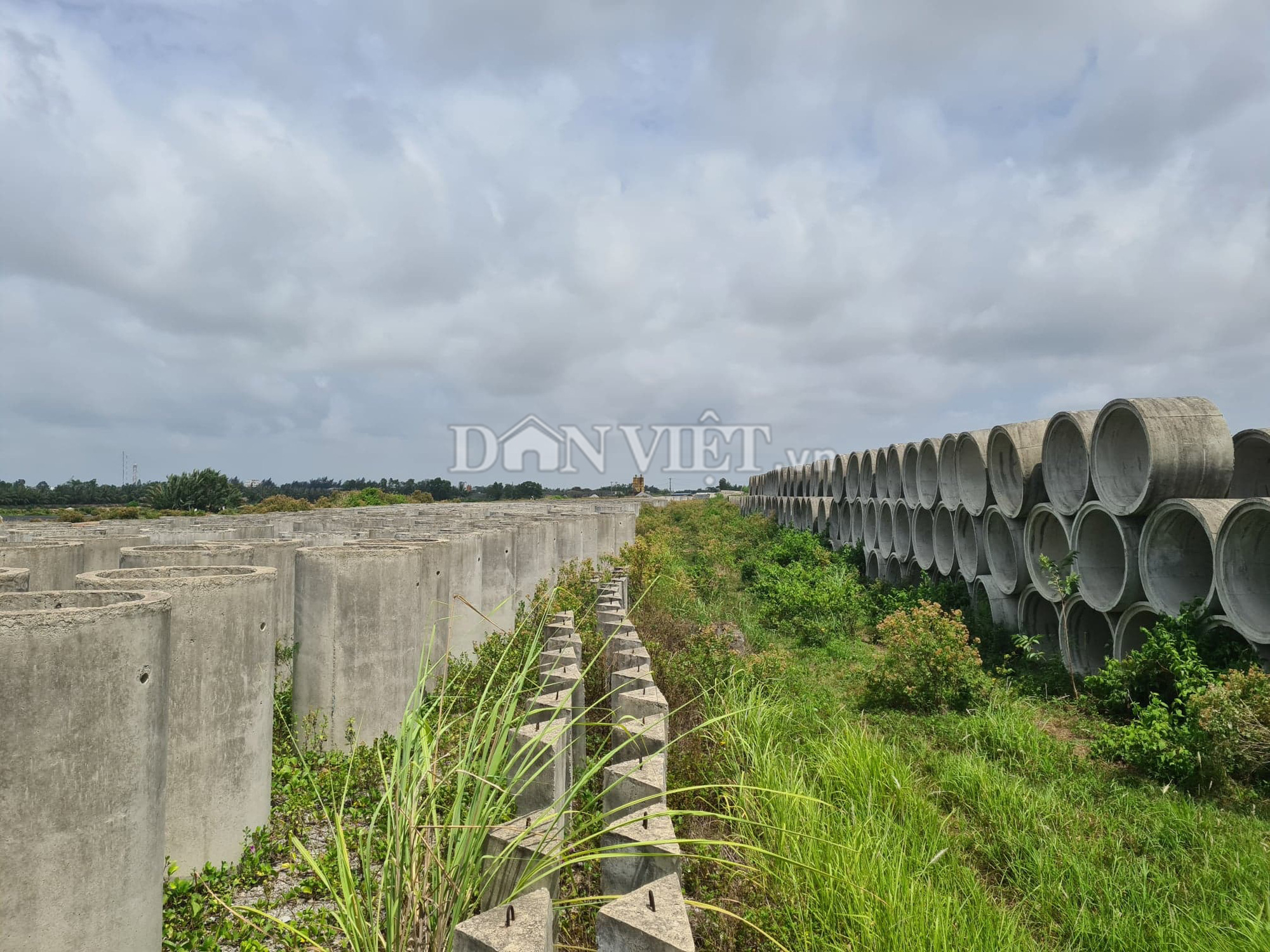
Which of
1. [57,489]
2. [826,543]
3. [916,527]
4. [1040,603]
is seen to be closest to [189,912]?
[1040,603]

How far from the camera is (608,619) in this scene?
6.28 m

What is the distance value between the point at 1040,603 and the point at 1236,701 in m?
3.54

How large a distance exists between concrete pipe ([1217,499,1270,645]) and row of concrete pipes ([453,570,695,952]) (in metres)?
3.84

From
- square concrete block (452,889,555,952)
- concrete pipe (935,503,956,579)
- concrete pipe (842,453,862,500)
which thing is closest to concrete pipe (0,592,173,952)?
square concrete block (452,889,555,952)

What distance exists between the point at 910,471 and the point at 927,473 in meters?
0.51

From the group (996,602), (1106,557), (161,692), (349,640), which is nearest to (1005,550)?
(996,602)

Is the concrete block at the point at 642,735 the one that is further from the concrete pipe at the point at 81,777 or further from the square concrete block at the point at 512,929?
the concrete pipe at the point at 81,777

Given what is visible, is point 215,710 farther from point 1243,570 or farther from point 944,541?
point 944,541

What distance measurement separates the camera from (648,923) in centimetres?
204

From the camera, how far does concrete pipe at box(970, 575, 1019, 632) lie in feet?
25.9

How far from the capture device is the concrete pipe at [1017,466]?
24.2 ft

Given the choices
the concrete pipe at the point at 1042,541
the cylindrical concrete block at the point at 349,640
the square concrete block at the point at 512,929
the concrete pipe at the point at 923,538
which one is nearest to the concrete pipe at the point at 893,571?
the concrete pipe at the point at 923,538

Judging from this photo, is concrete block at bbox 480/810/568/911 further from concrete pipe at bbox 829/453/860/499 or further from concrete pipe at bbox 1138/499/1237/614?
concrete pipe at bbox 829/453/860/499

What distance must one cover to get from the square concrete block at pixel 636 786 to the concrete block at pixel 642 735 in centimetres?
24
